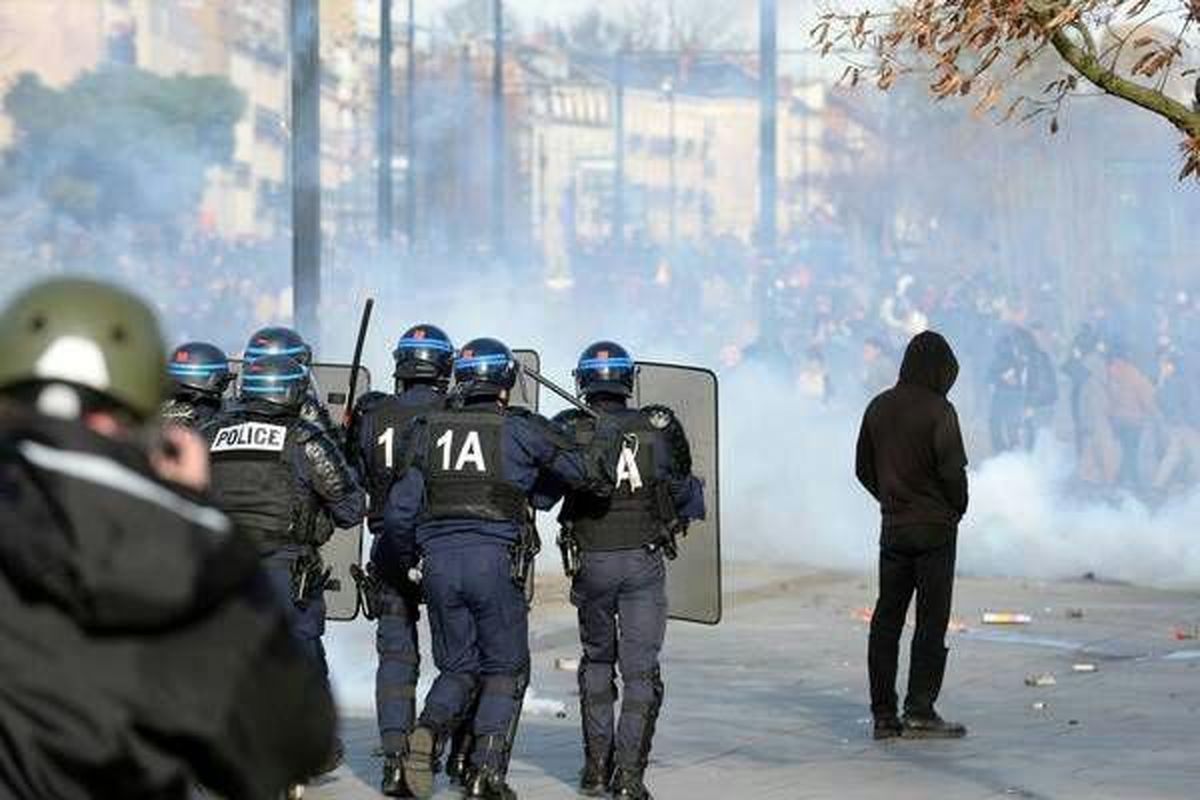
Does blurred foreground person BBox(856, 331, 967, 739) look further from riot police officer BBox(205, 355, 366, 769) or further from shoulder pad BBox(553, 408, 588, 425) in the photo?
riot police officer BBox(205, 355, 366, 769)

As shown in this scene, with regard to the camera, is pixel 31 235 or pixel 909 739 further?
pixel 31 235

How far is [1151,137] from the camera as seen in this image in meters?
30.9

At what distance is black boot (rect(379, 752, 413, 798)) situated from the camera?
994 centimetres

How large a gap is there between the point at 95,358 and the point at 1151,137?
1127 inches

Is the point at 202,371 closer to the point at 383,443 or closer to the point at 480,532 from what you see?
the point at 383,443

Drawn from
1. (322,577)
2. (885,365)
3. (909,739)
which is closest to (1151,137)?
(885,365)

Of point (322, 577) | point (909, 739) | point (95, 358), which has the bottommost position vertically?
point (909, 739)

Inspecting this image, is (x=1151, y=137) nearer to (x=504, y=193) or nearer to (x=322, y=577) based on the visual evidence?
(x=504, y=193)

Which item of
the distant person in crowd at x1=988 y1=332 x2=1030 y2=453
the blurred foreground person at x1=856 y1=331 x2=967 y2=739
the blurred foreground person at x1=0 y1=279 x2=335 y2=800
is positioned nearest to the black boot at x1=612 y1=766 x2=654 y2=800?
the blurred foreground person at x1=856 y1=331 x2=967 y2=739

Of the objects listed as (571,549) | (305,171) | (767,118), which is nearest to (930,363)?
(571,549)

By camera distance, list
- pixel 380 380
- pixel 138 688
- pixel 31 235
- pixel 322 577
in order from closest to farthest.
Result: pixel 138 688
pixel 322 577
pixel 380 380
pixel 31 235

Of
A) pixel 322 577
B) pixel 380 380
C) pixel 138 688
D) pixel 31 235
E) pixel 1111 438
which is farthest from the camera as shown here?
pixel 31 235

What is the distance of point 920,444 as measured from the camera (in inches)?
465

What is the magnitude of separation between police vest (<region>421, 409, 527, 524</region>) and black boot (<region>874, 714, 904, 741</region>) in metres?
2.54
